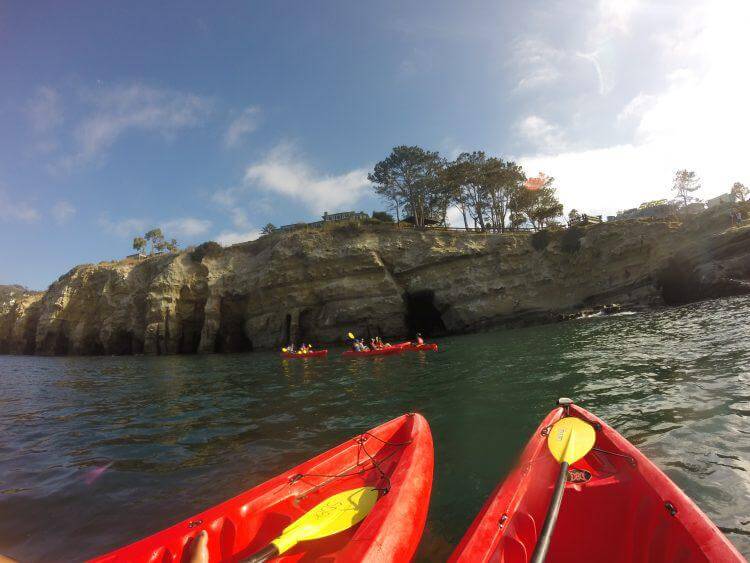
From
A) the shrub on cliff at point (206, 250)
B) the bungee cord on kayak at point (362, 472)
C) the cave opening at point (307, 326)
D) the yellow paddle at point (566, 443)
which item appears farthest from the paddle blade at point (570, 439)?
the shrub on cliff at point (206, 250)

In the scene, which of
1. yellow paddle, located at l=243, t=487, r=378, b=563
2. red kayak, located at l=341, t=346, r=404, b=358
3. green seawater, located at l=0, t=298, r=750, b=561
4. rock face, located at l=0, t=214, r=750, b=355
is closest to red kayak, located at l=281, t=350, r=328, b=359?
red kayak, located at l=341, t=346, r=404, b=358

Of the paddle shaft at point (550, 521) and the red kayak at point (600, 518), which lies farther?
the red kayak at point (600, 518)

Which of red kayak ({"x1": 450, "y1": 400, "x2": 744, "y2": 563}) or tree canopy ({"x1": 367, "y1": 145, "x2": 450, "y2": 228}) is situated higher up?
tree canopy ({"x1": 367, "y1": 145, "x2": 450, "y2": 228})

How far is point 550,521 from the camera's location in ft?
9.66

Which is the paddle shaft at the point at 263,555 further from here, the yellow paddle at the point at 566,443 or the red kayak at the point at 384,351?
the red kayak at the point at 384,351

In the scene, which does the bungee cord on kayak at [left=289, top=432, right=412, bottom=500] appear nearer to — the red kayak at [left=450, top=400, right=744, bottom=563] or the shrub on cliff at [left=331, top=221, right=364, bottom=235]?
the red kayak at [left=450, top=400, right=744, bottom=563]

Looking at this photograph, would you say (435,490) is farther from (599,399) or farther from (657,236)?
(657,236)

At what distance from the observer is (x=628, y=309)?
29.0 meters

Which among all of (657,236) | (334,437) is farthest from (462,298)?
(334,437)

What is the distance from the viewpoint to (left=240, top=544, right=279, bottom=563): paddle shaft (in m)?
2.97

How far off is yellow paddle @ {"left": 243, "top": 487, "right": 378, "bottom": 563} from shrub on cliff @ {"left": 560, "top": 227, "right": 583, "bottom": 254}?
113 ft

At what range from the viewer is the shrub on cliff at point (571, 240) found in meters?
33.4

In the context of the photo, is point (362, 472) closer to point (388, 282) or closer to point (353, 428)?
point (353, 428)

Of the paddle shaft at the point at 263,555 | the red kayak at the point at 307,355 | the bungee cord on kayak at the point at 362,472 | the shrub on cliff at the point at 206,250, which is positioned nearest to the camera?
the paddle shaft at the point at 263,555
